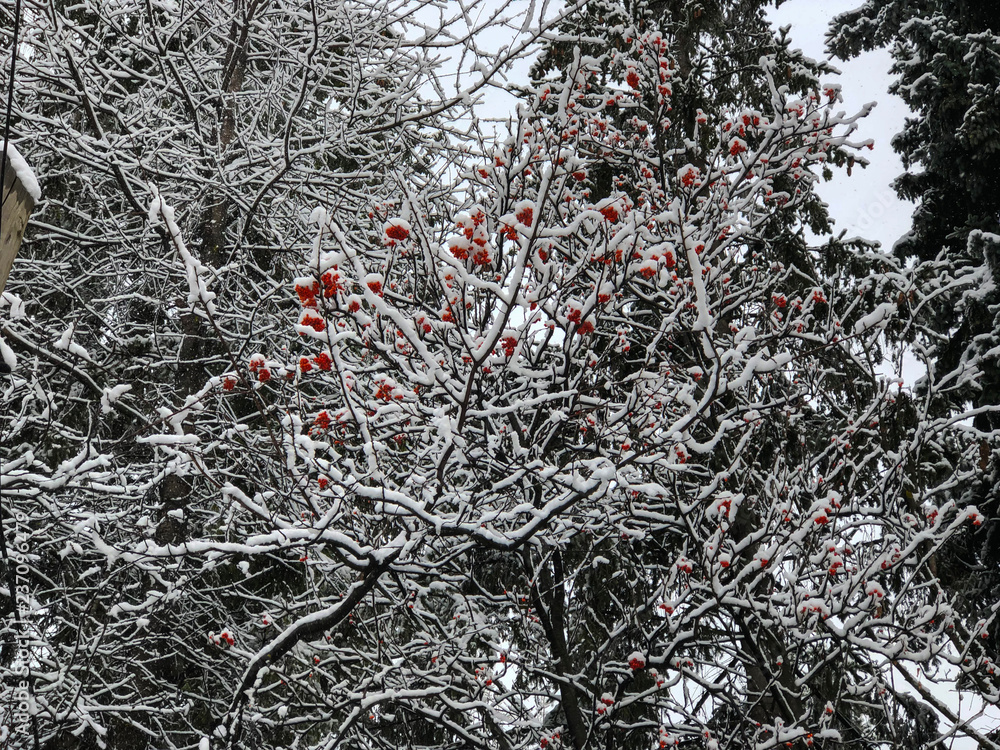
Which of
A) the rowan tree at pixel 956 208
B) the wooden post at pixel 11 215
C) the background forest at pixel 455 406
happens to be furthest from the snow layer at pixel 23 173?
the rowan tree at pixel 956 208

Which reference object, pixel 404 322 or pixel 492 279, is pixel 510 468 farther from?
pixel 404 322

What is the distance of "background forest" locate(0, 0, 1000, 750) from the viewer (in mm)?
3297

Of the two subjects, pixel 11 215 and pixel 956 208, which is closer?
pixel 11 215

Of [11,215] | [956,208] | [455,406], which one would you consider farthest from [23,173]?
[956,208]

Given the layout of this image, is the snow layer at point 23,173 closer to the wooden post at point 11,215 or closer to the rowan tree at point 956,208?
the wooden post at point 11,215

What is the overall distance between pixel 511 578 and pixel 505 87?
Result: 4502 millimetres

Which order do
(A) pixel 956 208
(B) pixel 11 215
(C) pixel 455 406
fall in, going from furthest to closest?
(A) pixel 956 208 → (C) pixel 455 406 → (B) pixel 11 215

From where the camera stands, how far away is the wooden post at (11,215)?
1.83 metres

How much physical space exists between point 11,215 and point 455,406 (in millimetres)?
2005

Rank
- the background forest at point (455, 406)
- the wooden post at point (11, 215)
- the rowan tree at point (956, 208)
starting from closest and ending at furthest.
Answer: the wooden post at point (11, 215), the background forest at point (455, 406), the rowan tree at point (956, 208)

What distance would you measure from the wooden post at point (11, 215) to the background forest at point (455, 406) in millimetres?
738

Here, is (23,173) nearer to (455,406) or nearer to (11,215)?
(11,215)

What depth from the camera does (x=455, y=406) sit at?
3504 mm

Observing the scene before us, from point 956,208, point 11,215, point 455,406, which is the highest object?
point 956,208
